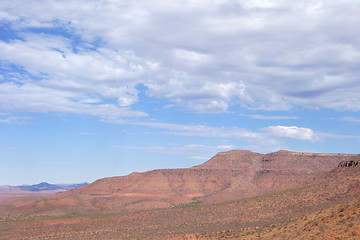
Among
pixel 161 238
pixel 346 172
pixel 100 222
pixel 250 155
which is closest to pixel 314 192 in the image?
pixel 346 172

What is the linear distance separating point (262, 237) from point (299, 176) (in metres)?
98.6

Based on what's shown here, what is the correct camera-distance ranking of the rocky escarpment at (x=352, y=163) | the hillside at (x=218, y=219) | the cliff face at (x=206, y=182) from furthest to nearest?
the cliff face at (x=206, y=182), the rocky escarpment at (x=352, y=163), the hillside at (x=218, y=219)

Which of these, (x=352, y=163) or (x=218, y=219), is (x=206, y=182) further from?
(x=218, y=219)

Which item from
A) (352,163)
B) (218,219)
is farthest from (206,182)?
(218,219)

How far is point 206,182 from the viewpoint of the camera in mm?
151125

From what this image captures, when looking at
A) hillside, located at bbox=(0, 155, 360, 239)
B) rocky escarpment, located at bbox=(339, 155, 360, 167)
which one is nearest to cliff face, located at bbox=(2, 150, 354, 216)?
hillside, located at bbox=(0, 155, 360, 239)

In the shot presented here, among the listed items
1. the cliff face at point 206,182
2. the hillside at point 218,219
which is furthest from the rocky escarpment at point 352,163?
the cliff face at point 206,182

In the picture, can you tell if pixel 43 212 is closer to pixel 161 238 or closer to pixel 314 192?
pixel 161 238

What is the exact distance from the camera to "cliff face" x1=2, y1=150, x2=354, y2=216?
12244 centimetres

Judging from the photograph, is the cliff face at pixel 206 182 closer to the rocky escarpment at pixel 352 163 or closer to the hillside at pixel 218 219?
the hillside at pixel 218 219

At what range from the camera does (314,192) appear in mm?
75938

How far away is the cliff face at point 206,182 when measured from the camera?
122 metres

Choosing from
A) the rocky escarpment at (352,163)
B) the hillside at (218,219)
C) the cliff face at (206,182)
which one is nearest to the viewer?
the hillside at (218,219)

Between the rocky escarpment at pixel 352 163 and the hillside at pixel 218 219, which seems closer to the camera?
the hillside at pixel 218 219
